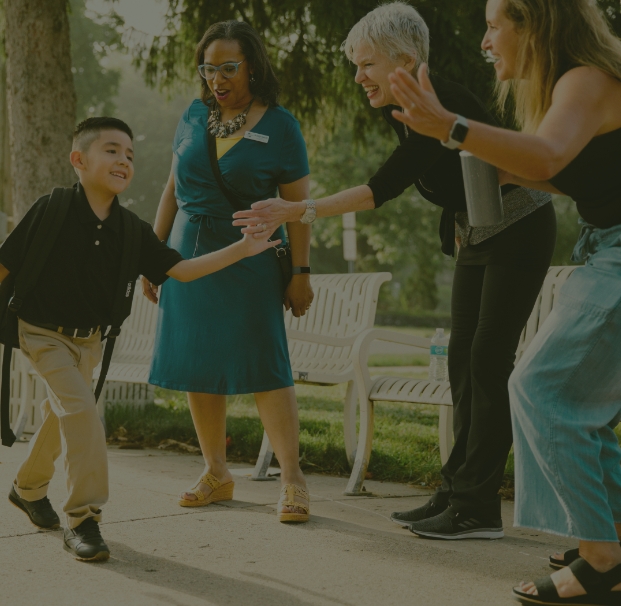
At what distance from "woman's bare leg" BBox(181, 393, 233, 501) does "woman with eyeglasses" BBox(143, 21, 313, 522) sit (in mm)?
70

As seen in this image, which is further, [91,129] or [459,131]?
[91,129]

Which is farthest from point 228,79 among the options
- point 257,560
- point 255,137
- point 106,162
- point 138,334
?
point 138,334

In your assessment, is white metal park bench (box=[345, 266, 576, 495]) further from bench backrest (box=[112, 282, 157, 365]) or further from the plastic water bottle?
bench backrest (box=[112, 282, 157, 365])

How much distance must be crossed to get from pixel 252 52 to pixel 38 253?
58.6 inches

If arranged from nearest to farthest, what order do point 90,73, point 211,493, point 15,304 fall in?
point 15,304
point 211,493
point 90,73

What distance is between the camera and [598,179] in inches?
110

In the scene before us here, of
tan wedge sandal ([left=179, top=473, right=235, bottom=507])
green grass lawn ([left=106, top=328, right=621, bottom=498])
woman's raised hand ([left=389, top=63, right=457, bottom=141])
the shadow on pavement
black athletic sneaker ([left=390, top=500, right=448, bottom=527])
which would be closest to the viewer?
woman's raised hand ([left=389, top=63, right=457, bottom=141])

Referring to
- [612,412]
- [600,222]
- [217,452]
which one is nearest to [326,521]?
[217,452]

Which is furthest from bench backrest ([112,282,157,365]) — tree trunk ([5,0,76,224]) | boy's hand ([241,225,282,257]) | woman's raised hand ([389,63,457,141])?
woman's raised hand ([389,63,457,141])

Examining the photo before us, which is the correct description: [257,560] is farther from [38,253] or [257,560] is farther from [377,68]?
[377,68]

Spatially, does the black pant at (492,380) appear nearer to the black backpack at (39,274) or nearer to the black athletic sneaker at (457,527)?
the black athletic sneaker at (457,527)

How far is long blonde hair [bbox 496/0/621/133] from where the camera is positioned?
9.07 feet

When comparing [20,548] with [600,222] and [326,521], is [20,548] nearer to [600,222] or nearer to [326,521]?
[326,521]

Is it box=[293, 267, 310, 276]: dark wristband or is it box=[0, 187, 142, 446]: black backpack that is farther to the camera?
box=[293, 267, 310, 276]: dark wristband
